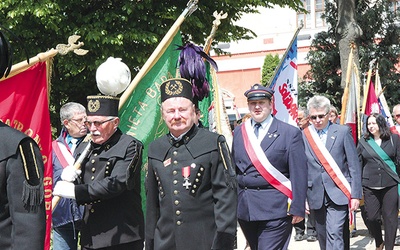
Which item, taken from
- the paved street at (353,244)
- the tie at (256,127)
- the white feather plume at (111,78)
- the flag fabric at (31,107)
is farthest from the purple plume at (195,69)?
the paved street at (353,244)

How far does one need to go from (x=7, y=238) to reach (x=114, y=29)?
11819 mm

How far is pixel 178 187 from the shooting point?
4730 millimetres

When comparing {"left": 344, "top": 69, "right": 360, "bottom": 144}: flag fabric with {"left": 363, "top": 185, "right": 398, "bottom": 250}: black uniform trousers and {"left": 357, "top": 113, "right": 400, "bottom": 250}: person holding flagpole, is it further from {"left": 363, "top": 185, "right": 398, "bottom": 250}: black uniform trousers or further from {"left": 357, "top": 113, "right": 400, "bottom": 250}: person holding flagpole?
{"left": 363, "top": 185, "right": 398, "bottom": 250}: black uniform trousers

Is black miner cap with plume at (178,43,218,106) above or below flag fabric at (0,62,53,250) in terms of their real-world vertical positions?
above

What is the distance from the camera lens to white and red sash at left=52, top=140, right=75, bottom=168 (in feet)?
22.1

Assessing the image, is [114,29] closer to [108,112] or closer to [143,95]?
[143,95]

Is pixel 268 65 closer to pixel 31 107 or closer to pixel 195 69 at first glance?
pixel 195 69

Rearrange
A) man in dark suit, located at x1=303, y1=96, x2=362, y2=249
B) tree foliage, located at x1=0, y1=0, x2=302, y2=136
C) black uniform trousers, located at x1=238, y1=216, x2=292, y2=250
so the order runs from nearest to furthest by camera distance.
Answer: black uniform trousers, located at x1=238, y1=216, x2=292, y2=250, man in dark suit, located at x1=303, y1=96, x2=362, y2=249, tree foliage, located at x1=0, y1=0, x2=302, y2=136

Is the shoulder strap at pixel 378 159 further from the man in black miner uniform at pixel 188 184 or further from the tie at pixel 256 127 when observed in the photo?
the man in black miner uniform at pixel 188 184

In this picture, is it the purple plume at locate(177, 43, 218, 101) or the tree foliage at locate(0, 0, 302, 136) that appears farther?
the tree foliage at locate(0, 0, 302, 136)

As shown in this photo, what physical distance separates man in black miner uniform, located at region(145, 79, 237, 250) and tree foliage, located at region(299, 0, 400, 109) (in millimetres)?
20865

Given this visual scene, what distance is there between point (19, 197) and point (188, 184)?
6.06 feet

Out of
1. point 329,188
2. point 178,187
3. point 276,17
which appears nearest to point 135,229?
point 178,187

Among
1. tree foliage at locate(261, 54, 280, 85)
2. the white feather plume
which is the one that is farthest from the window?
the white feather plume
